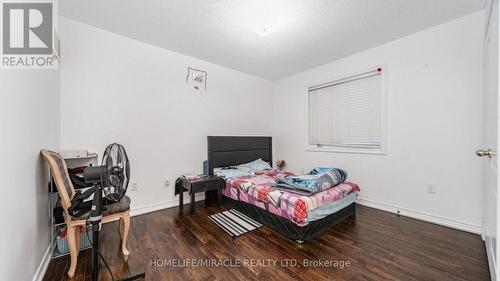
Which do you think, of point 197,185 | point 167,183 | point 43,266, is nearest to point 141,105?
point 167,183

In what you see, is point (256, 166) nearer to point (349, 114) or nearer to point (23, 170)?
point (349, 114)

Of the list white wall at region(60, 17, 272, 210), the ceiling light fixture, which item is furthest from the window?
white wall at region(60, 17, 272, 210)

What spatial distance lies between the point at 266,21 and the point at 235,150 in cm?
228

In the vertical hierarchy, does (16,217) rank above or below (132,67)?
below

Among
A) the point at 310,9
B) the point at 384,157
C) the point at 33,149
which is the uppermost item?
the point at 310,9

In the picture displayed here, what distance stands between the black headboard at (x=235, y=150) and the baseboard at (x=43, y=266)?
82.5 inches

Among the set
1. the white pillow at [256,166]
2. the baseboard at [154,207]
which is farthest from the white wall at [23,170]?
the white pillow at [256,166]

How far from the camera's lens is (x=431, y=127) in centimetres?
260

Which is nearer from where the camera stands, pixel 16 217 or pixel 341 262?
pixel 16 217

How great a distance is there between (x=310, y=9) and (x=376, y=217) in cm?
281

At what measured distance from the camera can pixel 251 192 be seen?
2672 mm

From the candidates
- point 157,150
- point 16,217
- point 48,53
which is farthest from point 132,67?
point 16,217

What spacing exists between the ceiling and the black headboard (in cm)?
157

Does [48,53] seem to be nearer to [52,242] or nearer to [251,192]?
[52,242]
